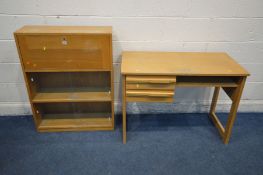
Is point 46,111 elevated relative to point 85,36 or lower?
lower

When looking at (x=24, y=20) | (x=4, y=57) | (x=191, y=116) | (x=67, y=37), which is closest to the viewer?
(x=67, y=37)

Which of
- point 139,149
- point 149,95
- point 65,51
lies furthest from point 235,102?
point 65,51

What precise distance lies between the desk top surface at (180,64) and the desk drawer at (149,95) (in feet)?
0.58

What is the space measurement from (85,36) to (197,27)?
3.59 feet

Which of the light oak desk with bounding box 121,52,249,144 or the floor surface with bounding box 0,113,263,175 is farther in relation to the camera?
the floor surface with bounding box 0,113,263,175

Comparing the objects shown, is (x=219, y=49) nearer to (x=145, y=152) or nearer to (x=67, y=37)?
(x=145, y=152)

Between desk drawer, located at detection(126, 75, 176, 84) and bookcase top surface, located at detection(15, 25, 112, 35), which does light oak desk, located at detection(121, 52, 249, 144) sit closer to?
desk drawer, located at detection(126, 75, 176, 84)

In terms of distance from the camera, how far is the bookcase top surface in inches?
72.8

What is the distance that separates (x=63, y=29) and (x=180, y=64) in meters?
1.06

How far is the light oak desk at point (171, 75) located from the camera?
5.96 feet

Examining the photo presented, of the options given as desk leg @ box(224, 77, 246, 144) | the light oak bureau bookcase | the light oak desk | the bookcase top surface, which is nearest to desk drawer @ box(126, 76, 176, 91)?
the light oak desk

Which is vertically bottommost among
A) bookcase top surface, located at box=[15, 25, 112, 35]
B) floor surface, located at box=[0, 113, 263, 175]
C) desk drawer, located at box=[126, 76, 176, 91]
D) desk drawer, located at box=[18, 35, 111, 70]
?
floor surface, located at box=[0, 113, 263, 175]

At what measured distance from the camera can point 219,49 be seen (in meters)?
2.34

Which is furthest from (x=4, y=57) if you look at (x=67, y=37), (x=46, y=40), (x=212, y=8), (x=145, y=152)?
(x=212, y=8)
